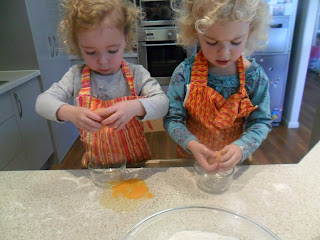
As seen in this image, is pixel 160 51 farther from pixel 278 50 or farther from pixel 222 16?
pixel 222 16

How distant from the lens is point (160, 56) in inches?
103

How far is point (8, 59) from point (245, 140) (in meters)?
1.74

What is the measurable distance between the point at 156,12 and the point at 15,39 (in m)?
1.26

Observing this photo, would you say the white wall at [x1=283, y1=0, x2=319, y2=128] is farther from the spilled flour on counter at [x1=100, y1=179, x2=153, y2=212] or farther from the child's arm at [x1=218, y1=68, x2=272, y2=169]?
the spilled flour on counter at [x1=100, y1=179, x2=153, y2=212]

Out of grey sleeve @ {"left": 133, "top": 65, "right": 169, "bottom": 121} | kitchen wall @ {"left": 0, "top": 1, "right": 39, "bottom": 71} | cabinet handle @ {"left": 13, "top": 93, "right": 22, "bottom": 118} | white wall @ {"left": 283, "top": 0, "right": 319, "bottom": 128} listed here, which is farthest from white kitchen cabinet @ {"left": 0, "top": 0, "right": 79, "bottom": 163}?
white wall @ {"left": 283, "top": 0, "right": 319, "bottom": 128}

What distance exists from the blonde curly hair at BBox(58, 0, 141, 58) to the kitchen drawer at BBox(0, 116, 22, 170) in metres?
0.94

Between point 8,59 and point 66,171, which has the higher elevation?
point 8,59

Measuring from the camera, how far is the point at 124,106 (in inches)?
26.5

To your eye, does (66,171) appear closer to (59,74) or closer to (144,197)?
(144,197)

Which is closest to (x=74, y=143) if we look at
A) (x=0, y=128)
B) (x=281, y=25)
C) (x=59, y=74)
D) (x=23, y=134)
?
(x=59, y=74)

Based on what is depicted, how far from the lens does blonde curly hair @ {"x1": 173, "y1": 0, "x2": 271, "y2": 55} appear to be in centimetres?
66

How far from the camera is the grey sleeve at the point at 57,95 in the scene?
73 cm

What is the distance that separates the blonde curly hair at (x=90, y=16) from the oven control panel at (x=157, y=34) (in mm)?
1712

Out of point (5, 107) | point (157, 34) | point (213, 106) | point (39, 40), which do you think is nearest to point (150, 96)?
point (213, 106)
